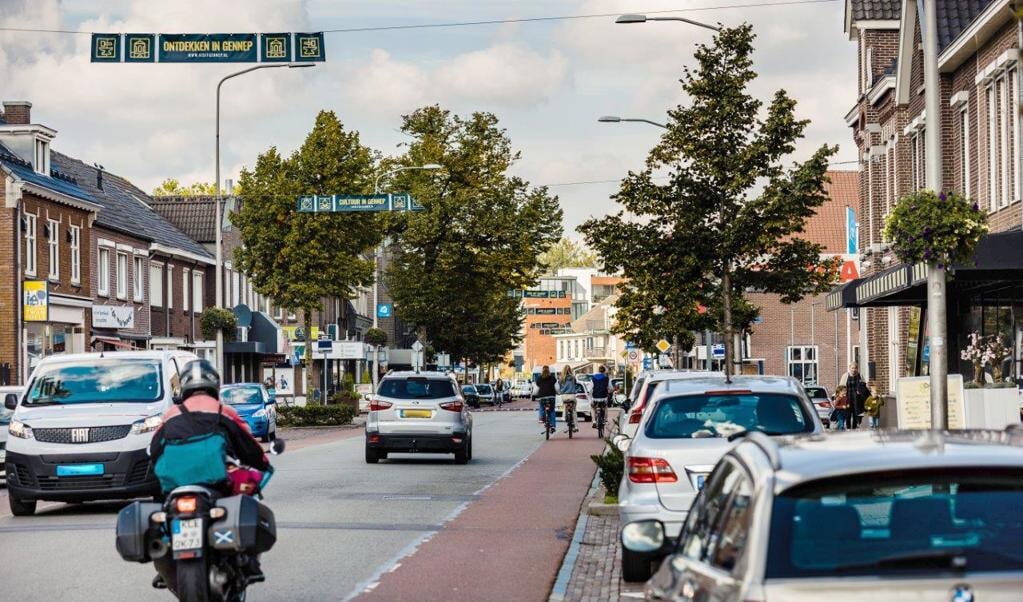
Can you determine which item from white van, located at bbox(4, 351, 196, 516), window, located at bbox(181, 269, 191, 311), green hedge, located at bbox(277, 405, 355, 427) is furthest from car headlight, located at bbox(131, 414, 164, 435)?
window, located at bbox(181, 269, 191, 311)

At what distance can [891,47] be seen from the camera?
40.3 m

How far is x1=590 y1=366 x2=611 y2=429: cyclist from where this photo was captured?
3881cm

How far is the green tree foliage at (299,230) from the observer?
54.0 meters

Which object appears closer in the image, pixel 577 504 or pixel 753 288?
pixel 577 504

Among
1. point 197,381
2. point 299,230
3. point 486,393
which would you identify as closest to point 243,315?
point 299,230

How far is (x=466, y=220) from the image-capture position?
71375 mm

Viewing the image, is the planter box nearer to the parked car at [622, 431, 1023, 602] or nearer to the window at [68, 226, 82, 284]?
the parked car at [622, 431, 1023, 602]

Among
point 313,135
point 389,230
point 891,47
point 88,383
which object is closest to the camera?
point 88,383

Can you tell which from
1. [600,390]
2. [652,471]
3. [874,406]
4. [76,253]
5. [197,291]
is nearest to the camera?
[652,471]

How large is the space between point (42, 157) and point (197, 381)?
137ft

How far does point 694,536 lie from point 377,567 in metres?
7.86

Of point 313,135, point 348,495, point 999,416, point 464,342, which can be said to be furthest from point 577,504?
point 464,342

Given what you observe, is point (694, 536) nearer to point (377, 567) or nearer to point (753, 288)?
point (377, 567)

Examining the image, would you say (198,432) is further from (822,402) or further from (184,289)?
(184,289)
